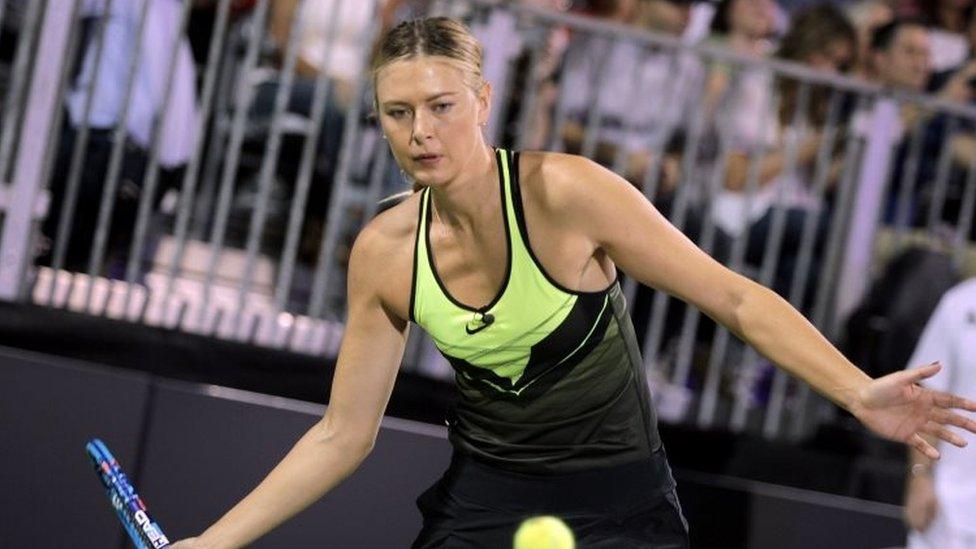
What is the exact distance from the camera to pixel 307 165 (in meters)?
5.58

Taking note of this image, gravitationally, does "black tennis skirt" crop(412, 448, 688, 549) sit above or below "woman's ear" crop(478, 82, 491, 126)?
below

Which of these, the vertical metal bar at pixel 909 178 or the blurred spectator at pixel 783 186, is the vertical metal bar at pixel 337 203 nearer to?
the blurred spectator at pixel 783 186

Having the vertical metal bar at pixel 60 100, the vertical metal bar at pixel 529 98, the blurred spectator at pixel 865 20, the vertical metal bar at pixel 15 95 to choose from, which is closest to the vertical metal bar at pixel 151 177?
the vertical metal bar at pixel 60 100

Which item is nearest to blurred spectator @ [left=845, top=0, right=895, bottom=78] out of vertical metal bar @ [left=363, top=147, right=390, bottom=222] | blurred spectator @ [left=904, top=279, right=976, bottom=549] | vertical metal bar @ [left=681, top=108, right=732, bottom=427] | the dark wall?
Answer: vertical metal bar @ [left=681, top=108, right=732, bottom=427]

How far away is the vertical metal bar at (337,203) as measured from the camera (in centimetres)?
555

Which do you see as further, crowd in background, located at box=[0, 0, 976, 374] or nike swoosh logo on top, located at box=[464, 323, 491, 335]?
crowd in background, located at box=[0, 0, 976, 374]

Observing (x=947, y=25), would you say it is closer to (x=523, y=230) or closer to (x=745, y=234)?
(x=745, y=234)

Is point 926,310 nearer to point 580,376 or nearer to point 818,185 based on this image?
point 818,185

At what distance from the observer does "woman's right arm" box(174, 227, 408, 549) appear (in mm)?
3393

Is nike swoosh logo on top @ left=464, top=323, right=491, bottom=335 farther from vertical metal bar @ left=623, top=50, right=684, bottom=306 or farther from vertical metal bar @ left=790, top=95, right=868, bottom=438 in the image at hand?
vertical metal bar @ left=790, top=95, right=868, bottom=438

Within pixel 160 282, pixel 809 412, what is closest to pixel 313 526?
pixel 160 282

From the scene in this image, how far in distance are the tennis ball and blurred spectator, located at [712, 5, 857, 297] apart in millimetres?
2692

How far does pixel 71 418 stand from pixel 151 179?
820 mm

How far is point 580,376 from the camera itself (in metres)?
3.35
